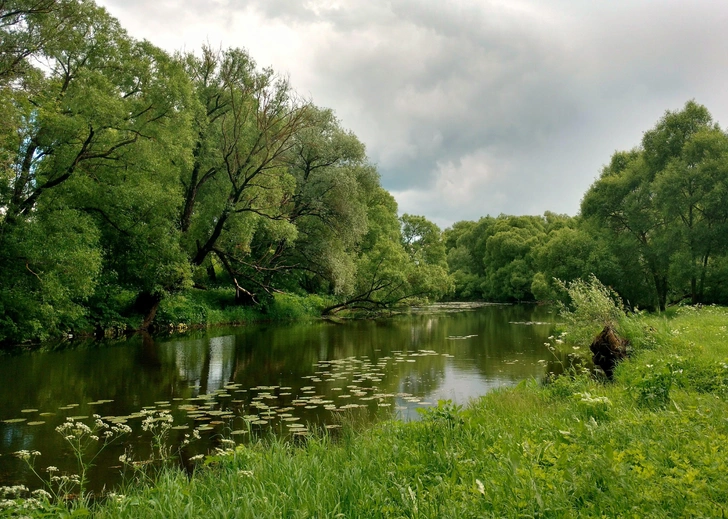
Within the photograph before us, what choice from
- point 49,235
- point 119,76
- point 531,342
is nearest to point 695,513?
point 531,342

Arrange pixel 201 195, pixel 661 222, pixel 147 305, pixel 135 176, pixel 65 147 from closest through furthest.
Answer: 1. pixel 65 147
2. pixel 135 176
3. pixel 147 305
4. pixel 201 195
5. pixel 661 222

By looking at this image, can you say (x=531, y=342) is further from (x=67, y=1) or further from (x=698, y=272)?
(x=67, y=1)

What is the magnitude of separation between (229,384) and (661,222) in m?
29.7

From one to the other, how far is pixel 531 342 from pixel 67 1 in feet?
69.8

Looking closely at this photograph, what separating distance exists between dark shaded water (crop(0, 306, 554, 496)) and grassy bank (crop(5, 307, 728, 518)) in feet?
6.42

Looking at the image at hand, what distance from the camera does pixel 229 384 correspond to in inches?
442

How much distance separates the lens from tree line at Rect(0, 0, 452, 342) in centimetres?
1642

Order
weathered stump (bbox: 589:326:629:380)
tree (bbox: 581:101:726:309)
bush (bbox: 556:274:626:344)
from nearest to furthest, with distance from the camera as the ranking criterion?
weathered stump (bbox: 589:326:629:380), bush (bbox: 556:274:626:344), tree (bbox: 581:101:726:309)

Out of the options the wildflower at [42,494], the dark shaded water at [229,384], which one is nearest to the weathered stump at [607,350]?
the dark shaded water at [229,384]

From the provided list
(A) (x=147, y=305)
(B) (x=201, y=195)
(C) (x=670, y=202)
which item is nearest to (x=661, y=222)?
(C) (x=670, y=202)

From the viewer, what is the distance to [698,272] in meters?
26.6

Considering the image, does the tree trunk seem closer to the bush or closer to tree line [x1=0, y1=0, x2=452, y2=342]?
tree line [x1=0, y1=0, x2=452, y2=342]

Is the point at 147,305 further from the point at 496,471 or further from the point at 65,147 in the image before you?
the point at 496,471

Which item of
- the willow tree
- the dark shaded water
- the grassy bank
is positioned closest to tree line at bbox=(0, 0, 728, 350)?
the willow tree
